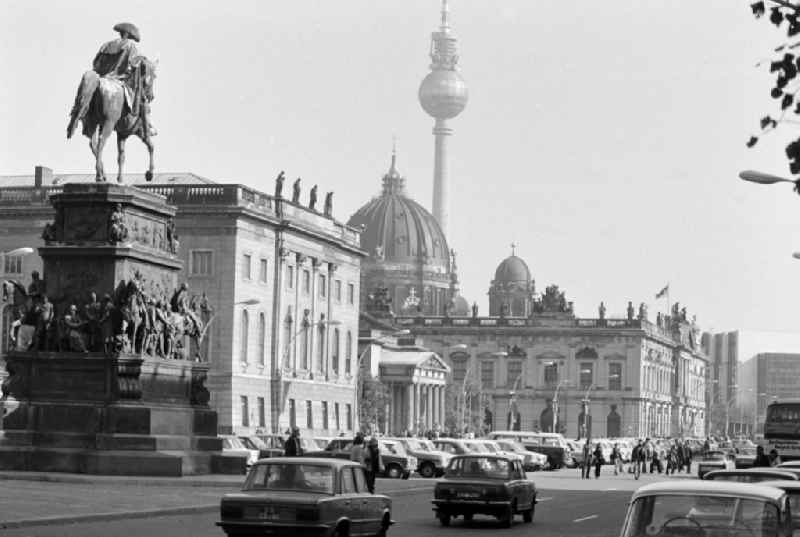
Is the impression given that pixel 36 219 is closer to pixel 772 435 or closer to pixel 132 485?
pixel 772 435

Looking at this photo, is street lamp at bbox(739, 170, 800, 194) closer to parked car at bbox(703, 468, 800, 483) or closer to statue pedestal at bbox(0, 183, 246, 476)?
parked car at bbox(703, 468, 800, 483)

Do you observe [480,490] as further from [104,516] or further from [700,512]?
[700,512]

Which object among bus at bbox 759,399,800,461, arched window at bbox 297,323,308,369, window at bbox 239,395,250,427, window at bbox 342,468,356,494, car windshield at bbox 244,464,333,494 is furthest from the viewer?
arched window at bbox 297,323,308,369

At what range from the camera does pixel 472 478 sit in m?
42.9

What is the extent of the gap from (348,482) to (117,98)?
25124mm

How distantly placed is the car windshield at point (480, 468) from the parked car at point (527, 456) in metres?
48.9

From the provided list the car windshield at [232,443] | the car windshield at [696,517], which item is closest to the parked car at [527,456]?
the car windshield at [232,443]

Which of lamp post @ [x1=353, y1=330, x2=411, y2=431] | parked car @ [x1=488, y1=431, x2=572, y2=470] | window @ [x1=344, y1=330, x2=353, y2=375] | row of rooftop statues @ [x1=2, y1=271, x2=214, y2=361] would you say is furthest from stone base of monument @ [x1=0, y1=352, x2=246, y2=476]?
lamp post @ [x1=353, y1=330, x2=411, y2=431]

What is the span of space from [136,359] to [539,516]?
11003 millimetres

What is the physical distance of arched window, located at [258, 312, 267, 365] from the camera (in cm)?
11444

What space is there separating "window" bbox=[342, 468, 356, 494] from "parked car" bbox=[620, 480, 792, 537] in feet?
32.1

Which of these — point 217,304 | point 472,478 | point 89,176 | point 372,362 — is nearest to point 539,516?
point 472,478

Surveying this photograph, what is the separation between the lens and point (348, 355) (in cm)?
13200

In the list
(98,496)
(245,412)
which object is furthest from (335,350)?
(98,496)
